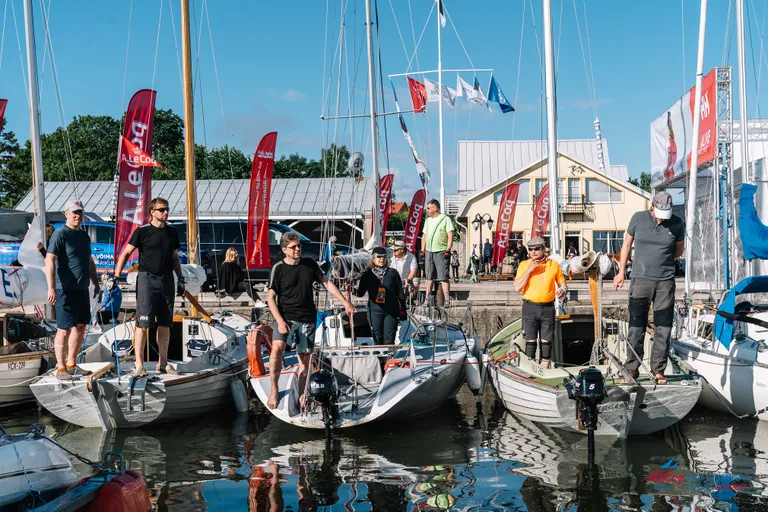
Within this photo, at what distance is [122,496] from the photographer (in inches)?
208

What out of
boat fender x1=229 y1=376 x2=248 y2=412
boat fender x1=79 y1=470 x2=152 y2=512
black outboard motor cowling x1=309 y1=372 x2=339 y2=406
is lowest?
boat fender x1=229 y1=376 x2=248 y2=412

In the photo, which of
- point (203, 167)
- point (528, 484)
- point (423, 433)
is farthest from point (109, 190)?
point (528, 484)

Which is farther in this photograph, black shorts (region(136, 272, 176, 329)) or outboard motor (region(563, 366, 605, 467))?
black shorts (region(136, 272, 176, 329))

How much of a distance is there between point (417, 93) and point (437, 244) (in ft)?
33.3

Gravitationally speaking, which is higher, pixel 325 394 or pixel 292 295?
pixel 292 295

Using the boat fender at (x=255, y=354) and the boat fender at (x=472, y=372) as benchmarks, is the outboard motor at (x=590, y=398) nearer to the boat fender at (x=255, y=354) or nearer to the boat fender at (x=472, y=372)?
the boat fender at (x=472, y=372)

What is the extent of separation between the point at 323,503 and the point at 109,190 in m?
31.3

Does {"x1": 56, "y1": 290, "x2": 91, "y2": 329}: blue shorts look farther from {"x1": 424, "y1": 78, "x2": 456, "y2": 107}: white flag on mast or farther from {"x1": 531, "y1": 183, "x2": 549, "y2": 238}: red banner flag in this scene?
{"x1": 531, "y1": 183, "x2": 549, "y2": 238}: red banner flag

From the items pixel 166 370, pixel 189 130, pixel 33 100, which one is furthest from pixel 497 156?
pixel 166 370

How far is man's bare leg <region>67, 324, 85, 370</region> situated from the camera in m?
8.98

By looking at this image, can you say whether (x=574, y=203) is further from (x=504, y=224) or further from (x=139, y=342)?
(x=139, y=342)

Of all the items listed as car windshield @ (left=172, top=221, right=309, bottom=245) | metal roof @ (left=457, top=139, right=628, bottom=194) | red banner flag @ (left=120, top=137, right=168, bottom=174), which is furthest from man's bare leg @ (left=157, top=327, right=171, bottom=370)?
metal roof @ (left=457, top=139, right=628, bottom=194)

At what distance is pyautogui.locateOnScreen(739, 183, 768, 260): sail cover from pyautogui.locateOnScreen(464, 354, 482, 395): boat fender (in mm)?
5450

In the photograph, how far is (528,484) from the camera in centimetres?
691
